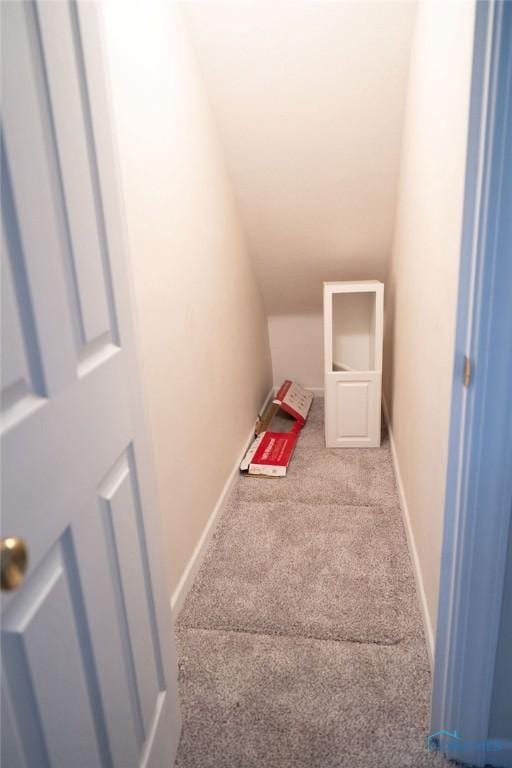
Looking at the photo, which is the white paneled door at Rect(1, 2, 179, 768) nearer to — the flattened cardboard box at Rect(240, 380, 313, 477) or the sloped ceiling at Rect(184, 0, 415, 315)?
the sloped ceiling at Rect(184, 0, 415, 315)

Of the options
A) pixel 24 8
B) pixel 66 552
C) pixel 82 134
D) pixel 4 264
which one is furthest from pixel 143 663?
→ pixel 24 8

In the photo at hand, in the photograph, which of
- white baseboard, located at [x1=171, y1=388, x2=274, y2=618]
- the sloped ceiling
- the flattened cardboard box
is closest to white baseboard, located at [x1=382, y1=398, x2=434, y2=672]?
the flattened cardboard box

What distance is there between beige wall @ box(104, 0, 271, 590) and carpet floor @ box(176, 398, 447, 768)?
8.6 inches

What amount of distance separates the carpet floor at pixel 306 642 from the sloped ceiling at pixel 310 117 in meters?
1.47

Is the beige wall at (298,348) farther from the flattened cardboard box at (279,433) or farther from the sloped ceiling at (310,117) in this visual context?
the sloped ceiling at (310,117)

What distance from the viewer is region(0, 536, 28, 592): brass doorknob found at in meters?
0.58

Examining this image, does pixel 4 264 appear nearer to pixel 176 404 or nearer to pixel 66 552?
pixel 66 552

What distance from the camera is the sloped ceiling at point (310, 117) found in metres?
1.89

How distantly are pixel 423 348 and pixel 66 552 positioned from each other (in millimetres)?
1324

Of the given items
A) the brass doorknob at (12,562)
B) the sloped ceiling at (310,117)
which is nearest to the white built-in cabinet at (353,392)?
the sloped ceiling at (310,117)

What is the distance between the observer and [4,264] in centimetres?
61

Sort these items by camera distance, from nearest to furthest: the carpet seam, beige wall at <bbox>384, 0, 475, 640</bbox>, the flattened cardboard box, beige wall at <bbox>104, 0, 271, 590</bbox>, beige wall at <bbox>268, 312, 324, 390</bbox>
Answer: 1. beige wall at <bbox>384, 0, 475, 640</bbox>
2. beige wall at <bbox>104, 0, 271, 590</bbox>
3. the carpet seam
4. the flattened cardboard box
5. beige wall at <bbox>268, 312, 324, 390</bbox>

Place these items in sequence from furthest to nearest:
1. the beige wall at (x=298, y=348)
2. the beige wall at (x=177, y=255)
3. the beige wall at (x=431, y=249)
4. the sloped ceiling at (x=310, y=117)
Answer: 1. the beige wall at (x=298, y=348)
2. the sloped ceiling at (x=310, y=117)
3. the beige wall at (x=177, y=255)
4. the beige wall at (x=431, y=249)

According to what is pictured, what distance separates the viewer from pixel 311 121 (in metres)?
2.27
